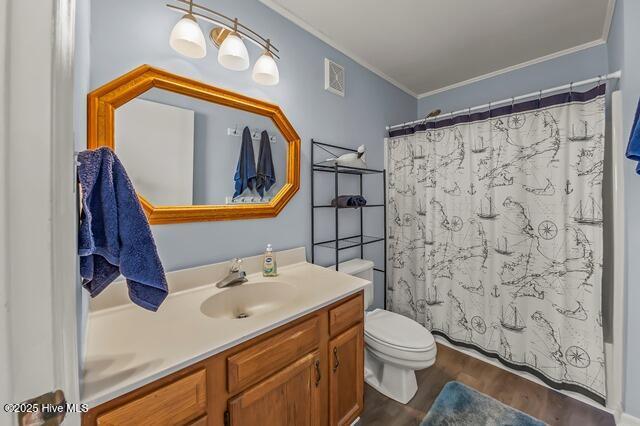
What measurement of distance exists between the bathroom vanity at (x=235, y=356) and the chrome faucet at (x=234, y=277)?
0.04m

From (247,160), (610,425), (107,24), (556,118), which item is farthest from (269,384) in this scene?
(556,118)

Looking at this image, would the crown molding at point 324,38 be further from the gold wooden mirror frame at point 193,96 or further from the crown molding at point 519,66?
the gold wooden mirror frame at point 193,96

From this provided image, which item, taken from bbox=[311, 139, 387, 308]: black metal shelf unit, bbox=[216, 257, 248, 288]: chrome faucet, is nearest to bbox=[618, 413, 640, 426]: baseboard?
bbox=[311, 139, 387, 308]: black metal shelf unit

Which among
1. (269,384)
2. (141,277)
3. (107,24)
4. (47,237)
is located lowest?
(269,384)

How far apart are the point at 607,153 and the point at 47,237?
2.46 meters

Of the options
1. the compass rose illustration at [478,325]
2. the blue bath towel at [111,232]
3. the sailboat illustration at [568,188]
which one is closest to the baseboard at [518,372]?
the compass rose illustration at [478,325]

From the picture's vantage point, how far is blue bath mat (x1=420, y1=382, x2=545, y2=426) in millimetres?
1449

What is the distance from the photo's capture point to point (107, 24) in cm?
104

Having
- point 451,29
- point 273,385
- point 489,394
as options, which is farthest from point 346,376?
point 451,29

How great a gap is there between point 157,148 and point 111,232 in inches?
25.0

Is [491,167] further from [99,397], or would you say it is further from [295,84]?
[99,397]

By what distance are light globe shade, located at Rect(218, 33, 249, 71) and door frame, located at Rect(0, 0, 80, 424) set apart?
105 cm

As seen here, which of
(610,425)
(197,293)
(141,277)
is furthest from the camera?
(610,425)

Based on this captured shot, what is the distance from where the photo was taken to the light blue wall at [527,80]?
6.24 feet
